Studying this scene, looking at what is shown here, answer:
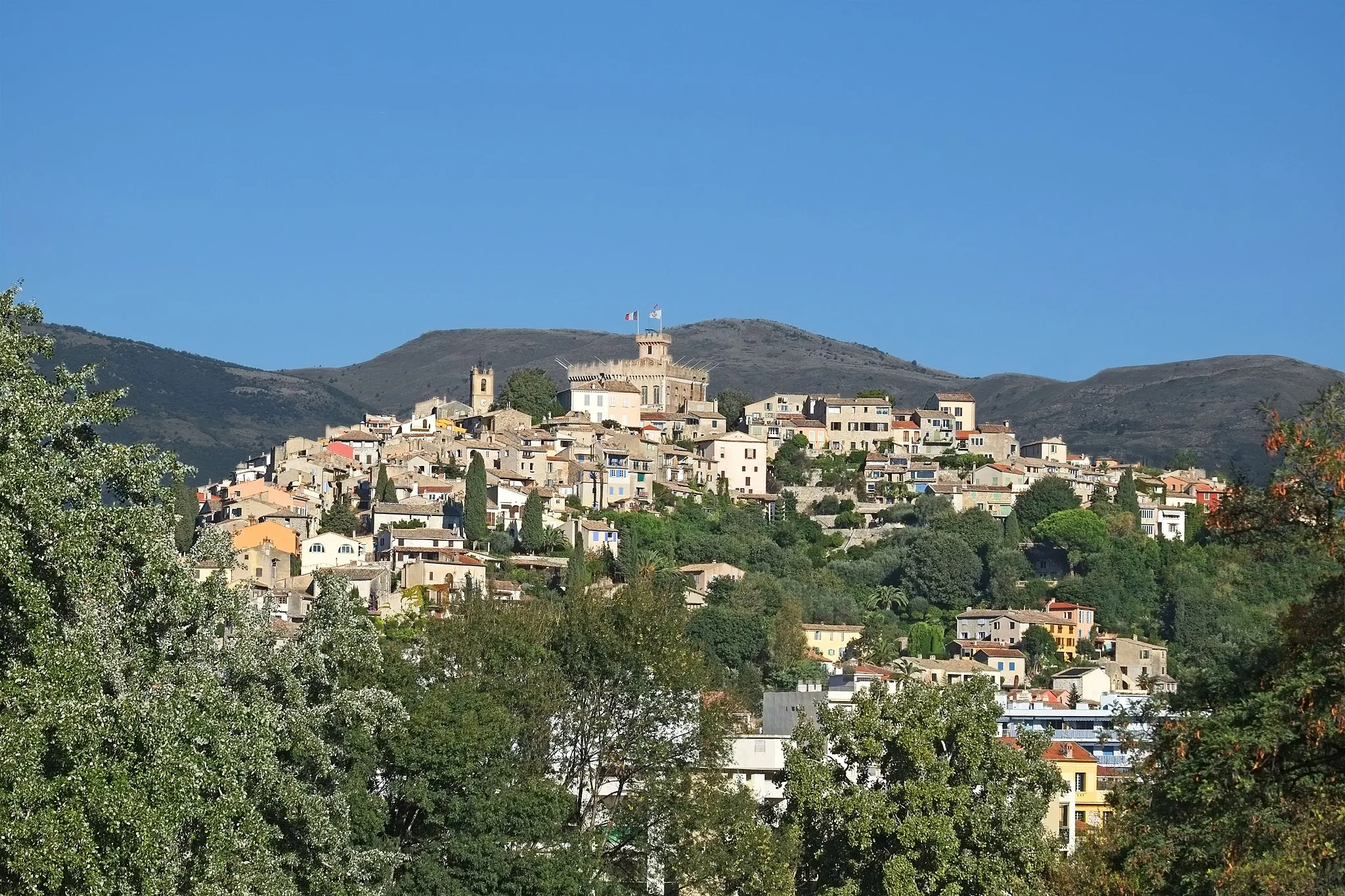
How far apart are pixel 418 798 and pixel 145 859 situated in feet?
48.7

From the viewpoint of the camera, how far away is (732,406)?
15438cm

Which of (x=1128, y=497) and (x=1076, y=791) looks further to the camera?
(x=1128, y=497)

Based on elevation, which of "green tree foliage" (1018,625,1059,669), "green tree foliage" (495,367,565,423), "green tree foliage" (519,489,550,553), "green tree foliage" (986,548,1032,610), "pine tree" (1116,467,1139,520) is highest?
"green tree foliage" (495,367,565,423)

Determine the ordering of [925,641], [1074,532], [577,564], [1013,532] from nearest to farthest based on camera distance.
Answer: [577,564] → [925,641] → [1074,532] → [1013,532]

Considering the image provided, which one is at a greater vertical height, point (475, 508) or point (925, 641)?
point (475, 508)

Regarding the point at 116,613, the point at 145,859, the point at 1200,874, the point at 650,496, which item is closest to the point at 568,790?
the point at 116,613

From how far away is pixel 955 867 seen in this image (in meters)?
42.6

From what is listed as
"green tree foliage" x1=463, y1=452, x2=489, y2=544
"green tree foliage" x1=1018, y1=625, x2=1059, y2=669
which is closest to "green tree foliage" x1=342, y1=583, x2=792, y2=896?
"green tree foliage" x1=463, y1=452, x2=489, y2=544

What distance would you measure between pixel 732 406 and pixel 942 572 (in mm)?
38103

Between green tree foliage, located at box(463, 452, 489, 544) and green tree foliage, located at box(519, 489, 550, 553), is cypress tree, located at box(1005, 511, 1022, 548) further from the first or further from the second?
green tree foliage, located at box(463, 452, 489, 544)

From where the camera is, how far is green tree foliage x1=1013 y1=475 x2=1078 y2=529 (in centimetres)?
12950

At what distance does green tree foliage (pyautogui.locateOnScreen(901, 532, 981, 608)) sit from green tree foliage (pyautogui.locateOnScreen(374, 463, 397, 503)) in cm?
2792

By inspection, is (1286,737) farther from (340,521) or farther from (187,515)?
(340,521)

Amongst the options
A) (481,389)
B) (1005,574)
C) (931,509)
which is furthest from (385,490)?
(481,389)
